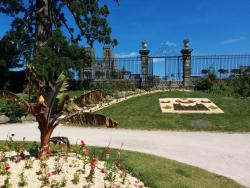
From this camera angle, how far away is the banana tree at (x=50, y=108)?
235 inches

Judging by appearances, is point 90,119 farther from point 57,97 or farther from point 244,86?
point 244,86

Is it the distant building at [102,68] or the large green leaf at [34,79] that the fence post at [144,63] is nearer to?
the distant building at [102,68]

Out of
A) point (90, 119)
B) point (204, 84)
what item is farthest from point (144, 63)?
point (90, 119)

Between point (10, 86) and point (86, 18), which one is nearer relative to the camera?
point (86, 18)

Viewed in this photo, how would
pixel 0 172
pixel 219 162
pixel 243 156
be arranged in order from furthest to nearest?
1. pixel 243 156
2. pixel 219 162
3. pixel 0 172

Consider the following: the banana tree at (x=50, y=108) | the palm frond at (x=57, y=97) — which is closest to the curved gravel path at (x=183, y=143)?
the banana tree at (x=50, y=108)

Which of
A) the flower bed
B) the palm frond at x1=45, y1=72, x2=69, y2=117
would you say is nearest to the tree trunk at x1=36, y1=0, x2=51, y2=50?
the palm frond at x1=45, y1=72, x2=69, y2=117

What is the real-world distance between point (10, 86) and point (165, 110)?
1443 cm

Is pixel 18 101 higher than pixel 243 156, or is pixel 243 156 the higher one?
pixel 18 101

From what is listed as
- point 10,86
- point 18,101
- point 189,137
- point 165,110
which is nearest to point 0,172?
point 18,101

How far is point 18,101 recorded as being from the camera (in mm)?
6223

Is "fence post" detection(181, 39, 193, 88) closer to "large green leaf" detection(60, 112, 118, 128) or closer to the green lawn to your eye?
the green lawn

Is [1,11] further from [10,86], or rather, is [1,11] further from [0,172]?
[0,172]

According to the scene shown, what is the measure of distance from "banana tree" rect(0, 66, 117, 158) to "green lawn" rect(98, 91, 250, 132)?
7.31 metres
